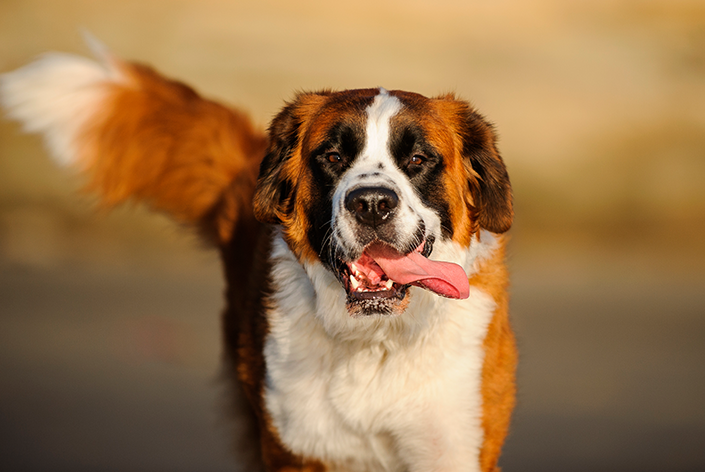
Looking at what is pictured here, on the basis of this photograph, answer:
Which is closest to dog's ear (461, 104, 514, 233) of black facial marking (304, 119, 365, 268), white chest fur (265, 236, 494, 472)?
white chest fur (265, 236, 494, 472)

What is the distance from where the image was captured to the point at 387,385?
2.79m

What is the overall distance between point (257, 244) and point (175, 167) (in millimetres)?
1037

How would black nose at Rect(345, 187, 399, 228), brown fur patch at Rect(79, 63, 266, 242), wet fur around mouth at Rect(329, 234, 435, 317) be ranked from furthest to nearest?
brown fur patch at Rect(79, 63, 266, 242)
wet fur around mouth at Rect(329, 234, 435, 317)
black nose at Rect(345, 187, 399, 228)

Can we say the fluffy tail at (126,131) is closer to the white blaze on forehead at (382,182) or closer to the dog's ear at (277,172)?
the dog's ear at (277,172)

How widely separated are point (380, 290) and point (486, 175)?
70 centimetres

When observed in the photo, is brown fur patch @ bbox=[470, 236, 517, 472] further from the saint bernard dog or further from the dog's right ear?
the dog's right ear

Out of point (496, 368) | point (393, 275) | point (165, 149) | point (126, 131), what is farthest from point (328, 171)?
point (126, 131)

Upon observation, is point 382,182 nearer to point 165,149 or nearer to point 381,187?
point 381,187

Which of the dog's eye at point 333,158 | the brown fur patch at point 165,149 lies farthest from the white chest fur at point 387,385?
the brown fur patch at point 165,149

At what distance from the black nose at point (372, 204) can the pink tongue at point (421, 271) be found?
15 centimetres

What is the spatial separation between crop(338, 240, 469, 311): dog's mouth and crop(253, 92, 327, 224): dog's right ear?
0.46 metres

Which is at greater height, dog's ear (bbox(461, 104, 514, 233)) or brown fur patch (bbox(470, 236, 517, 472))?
dog's ear (bbox(461, 104, 514, 233))

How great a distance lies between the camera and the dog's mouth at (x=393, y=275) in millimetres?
A: 2469

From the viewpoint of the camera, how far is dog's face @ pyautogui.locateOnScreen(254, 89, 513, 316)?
2482 mm
